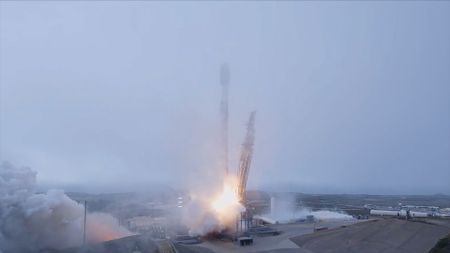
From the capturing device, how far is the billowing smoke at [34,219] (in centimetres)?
4978

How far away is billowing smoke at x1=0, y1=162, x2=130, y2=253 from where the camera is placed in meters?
49.8

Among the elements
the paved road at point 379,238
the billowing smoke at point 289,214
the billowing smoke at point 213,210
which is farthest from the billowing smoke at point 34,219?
the billowing smoke at point 289,214

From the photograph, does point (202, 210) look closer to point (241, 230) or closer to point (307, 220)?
point (241, 230)

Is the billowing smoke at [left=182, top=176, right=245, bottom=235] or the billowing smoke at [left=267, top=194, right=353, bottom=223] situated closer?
the billowing smoke at [left=182, top=176, right=245, bottom=235]

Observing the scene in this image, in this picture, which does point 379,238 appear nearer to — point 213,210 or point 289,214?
point 213,210

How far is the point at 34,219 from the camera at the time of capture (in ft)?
169

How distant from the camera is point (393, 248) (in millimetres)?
56375

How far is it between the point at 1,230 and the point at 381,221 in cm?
4963

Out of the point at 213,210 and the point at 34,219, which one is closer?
the point at 34,219

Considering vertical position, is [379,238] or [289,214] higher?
[289,214]

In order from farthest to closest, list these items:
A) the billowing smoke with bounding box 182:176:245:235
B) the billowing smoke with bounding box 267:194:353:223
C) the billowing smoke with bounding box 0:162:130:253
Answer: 1. the billowing smoke with bounding box 267:194:353:223
2. the billowing smoke with bounding box 182:176:245:235
3. the billowing smoke with bounding box 0:162:130:253

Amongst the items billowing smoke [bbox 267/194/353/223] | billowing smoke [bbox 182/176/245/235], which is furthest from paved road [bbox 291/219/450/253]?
billowing smoke [bbox 267/194/353/223]

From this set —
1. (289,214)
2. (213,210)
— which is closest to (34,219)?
(213,210)

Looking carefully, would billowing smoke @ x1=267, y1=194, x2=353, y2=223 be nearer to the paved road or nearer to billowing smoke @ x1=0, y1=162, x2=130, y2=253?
the paved road
